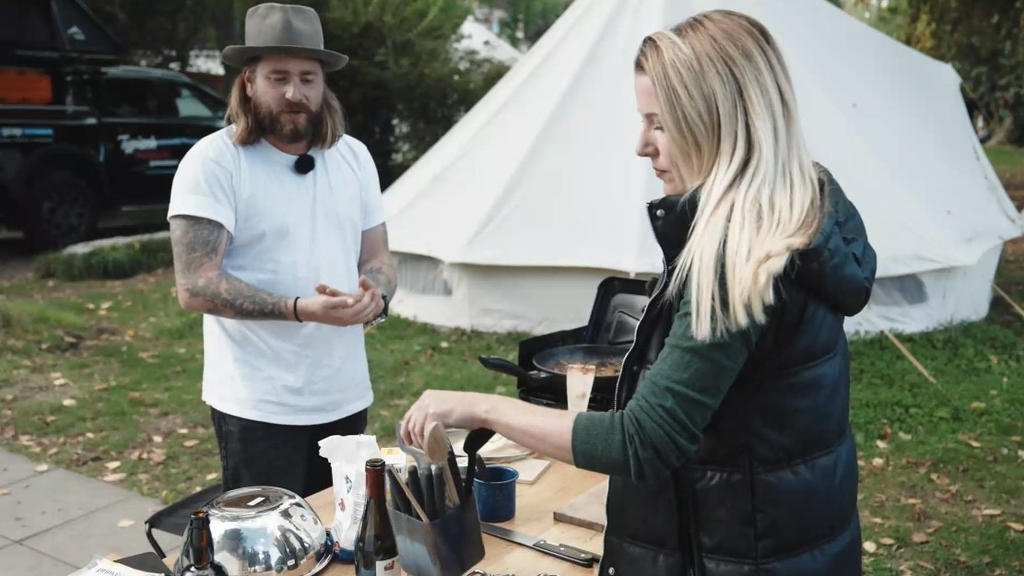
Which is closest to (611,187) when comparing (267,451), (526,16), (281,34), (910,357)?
(910,357)

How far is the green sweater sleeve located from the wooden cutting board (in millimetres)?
617

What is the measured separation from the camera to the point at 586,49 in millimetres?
8117

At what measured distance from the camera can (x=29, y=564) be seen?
4.37 meters

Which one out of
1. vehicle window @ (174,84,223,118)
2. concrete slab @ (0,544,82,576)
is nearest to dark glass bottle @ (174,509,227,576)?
concrete slab @ (0,544,82,576)

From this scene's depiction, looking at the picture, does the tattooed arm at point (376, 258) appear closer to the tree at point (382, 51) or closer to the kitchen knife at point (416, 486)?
the kitchen knife at point (416, 486)

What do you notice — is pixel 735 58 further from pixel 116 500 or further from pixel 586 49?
pixel 586 49

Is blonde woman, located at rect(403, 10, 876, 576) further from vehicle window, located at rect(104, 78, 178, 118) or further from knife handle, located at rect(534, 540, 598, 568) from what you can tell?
vehicle window, located at rect(104, 78, 178, 118)

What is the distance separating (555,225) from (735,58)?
5992 mm

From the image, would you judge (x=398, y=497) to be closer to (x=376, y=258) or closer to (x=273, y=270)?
(x=273, y=270)

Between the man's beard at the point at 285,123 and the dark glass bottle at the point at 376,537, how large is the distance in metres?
1.27

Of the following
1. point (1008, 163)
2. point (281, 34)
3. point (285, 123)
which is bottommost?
point (1008, 163)

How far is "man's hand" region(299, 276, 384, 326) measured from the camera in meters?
2.74

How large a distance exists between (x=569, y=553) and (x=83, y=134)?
10792 millimetres

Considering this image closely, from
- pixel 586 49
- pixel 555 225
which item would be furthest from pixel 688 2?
pixel 555 225
